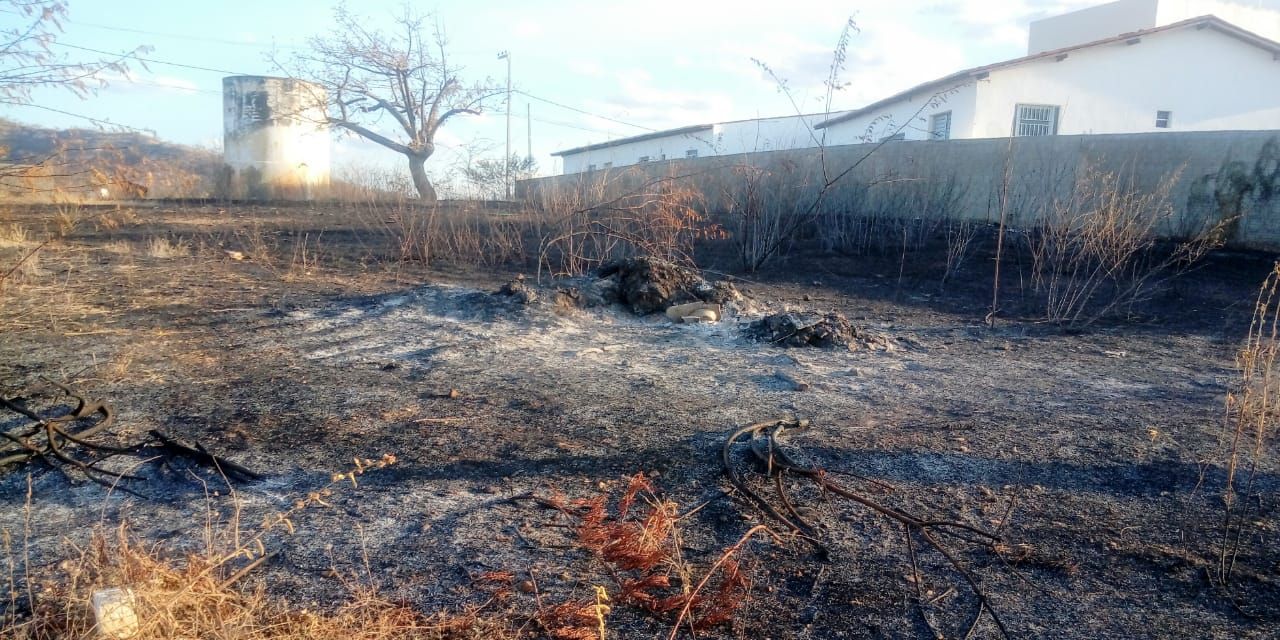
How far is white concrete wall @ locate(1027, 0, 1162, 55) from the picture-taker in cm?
2317

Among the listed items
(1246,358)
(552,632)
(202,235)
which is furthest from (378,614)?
(202,235)

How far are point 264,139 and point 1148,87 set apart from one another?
22.5 m

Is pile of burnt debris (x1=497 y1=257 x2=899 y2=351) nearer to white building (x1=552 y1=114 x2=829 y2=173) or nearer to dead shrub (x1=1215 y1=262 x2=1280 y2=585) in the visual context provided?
dead shrub (x1=1215 y1=262 x2=1280 y2=585)

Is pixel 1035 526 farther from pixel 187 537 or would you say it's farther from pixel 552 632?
pixel 187 537

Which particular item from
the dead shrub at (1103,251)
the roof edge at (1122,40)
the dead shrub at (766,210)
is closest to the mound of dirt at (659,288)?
the dead shrub at (766,210)

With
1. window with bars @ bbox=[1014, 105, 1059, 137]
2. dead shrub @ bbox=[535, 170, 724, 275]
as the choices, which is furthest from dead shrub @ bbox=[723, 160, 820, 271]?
window with bars @ bbox=[1014, 105, 1059, 137]

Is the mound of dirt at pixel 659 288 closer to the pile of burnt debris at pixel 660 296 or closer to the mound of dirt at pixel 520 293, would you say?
the pile of burnt debris at pixel 660 296

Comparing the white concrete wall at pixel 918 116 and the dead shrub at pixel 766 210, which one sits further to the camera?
the white concrete wall at pixel 918 116

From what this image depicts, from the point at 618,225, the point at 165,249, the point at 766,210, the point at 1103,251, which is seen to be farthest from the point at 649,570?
the point at 165,249

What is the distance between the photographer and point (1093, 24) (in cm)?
2398

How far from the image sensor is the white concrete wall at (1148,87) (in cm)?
1784

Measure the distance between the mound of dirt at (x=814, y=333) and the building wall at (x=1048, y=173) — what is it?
9.88 feet

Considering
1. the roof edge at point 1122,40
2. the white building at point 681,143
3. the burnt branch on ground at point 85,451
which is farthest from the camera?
the white building at point 681,143

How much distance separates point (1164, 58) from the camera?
1853 centimetres
